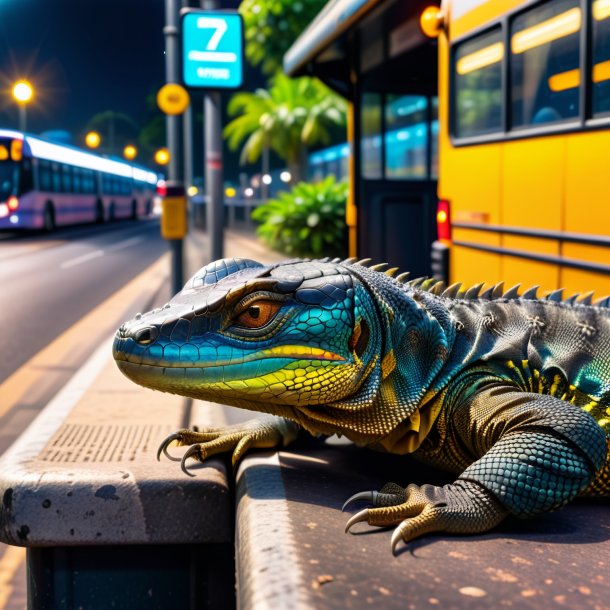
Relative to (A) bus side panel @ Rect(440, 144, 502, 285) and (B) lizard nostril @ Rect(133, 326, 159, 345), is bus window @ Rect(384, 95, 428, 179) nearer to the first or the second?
(A) bus side panel @ Rect(440, 144, 502, 285)

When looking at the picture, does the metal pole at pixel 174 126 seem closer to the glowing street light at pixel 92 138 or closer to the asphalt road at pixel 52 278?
the asphalt road at pixel 52 278

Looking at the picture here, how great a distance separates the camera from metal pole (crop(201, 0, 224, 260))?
12.5 meters

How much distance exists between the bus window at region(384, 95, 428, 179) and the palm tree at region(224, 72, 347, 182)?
3122cm

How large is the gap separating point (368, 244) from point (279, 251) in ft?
47.0

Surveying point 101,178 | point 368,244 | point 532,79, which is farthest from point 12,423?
point 101,178

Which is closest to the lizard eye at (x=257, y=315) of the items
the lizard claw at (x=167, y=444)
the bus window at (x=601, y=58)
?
the lizard claw at (x=167, y=444)

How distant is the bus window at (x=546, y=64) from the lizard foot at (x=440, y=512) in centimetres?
357

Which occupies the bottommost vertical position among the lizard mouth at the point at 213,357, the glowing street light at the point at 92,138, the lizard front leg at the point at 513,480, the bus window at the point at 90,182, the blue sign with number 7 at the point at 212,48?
the lizard front leg at the point at 513,480

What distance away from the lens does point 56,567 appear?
330cm

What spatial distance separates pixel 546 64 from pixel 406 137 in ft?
20.3

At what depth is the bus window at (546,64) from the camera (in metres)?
5.70

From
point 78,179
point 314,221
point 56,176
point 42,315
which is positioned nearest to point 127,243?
point 56,176

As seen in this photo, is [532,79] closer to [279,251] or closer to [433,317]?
[433,317]

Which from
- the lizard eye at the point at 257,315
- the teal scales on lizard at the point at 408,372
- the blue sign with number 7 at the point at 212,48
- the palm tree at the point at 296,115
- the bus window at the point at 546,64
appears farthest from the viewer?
the palm tree at the point at 296,115
